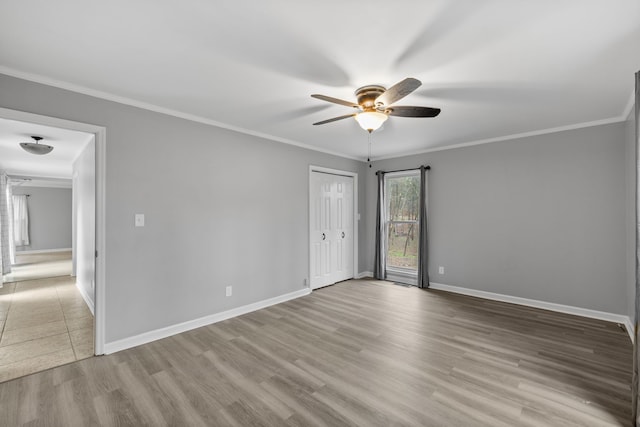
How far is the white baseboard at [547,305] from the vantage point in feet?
11.5

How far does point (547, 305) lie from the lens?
4.02 m

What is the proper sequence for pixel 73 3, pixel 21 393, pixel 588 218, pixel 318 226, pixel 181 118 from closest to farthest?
pixel 73 3 < pixel 21 393 < pixel 181 118 < pixel 588 218 < pixel 318 226

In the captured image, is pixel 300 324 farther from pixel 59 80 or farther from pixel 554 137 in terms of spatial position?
pixel 554 137

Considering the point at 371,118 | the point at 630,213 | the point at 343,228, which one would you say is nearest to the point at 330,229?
the point at 343,228

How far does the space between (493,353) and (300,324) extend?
2.07 metres

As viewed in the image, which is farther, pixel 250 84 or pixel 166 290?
pixel 166 290

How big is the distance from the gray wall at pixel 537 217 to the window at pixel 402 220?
1.29ft

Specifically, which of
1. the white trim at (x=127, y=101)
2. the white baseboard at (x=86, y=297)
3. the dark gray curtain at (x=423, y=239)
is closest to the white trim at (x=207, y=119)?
the white trim at (x=127, y=101)

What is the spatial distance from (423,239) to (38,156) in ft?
24.7

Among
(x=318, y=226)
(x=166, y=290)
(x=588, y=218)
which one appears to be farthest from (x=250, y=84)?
(x=588, y=218)

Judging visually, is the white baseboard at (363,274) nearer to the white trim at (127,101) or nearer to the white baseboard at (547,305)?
the white baseboard at (547,305)

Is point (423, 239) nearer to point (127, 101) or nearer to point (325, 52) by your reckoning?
point (325, 52)

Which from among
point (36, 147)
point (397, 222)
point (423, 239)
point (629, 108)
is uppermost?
point (629, 108)

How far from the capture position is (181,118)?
131 inches
